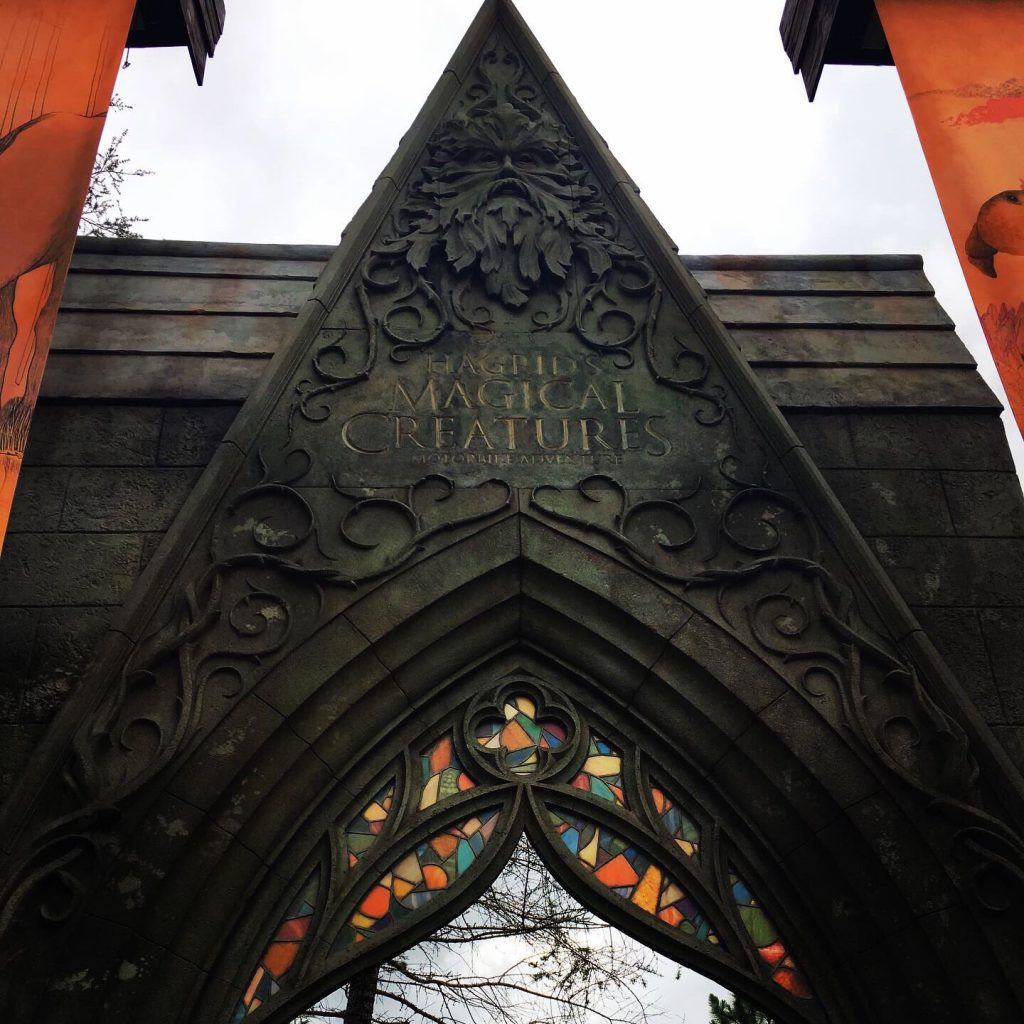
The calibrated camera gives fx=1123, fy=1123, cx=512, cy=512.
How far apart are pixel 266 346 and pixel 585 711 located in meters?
3.25

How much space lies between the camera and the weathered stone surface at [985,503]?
6410 mm

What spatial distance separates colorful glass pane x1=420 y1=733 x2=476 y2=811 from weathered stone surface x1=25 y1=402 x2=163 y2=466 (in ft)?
7.77

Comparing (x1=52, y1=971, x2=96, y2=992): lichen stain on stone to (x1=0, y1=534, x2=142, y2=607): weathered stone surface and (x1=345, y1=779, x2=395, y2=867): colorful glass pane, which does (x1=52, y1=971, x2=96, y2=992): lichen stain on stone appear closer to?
(x1=345, y1=779, x2=395, y2=867): colorful glass pane

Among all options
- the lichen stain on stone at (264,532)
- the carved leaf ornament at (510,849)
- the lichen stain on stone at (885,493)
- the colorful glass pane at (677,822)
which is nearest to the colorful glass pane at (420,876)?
the carved leaf ornament at (510,849)

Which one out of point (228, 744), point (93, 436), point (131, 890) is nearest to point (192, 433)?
point (93, 436)

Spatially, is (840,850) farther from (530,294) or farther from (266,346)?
(266,346)

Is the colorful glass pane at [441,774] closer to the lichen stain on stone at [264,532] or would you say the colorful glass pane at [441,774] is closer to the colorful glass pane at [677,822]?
the colorful glass pane at [677,822]

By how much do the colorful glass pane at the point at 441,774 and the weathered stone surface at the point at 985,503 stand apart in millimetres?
3120

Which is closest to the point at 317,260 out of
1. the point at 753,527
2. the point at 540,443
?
the point at 540,443

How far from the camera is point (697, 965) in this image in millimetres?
5277

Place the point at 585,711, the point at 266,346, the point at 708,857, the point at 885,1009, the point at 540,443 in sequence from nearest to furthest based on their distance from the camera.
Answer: the point at 885,1009
the point at 708,857
the point at 585,711
the point at 540,443
the point at 266,346

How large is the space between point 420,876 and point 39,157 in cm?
441

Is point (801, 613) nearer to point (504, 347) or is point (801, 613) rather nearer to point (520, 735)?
point (520, 735)

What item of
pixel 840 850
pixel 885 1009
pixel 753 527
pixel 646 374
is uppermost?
pixel 646 374
